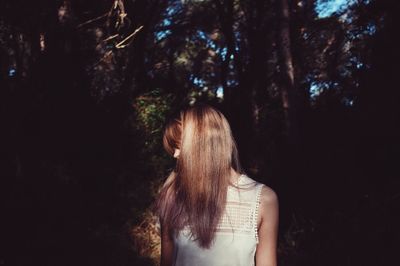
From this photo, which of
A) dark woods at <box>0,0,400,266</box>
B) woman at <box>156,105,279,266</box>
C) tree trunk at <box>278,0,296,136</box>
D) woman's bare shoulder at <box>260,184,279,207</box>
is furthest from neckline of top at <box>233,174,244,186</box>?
tree trunk at <box>278,0,296,136</box>

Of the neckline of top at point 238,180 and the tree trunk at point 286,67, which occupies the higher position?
the tree trunk at point 286,67

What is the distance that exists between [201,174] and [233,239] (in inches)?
13.8

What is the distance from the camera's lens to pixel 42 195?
6.79 meters

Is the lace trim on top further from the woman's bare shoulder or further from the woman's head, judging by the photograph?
the woman's head

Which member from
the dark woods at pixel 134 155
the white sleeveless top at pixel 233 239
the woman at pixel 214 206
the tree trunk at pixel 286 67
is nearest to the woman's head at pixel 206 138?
the woman at pixel 214 206

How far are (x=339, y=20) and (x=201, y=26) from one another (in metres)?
7.12

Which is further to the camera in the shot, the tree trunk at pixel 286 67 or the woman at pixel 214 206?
the tree trunk at pixel 286 67

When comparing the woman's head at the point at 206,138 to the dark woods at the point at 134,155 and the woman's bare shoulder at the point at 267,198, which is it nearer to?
the woman's bare shoulder at the point at 267,198

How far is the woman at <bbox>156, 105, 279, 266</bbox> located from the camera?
191 centimetres

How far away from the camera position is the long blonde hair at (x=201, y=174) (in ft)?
6.35

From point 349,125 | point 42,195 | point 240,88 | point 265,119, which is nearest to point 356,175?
point 349,125

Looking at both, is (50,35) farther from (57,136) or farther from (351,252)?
(351,252)

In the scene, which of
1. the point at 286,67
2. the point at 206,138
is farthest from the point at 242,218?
the point at 286,67

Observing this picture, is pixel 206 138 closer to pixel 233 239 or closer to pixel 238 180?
pixel 238 180
